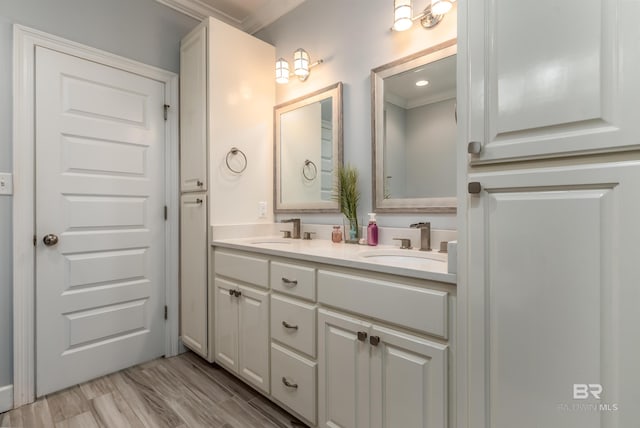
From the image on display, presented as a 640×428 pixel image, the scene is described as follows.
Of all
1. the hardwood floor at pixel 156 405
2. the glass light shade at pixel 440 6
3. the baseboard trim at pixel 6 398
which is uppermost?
the glass light shade at pixel 440 6

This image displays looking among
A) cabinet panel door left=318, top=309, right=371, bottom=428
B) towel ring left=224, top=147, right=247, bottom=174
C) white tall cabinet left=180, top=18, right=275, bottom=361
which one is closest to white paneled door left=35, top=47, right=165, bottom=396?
white tall cabinet left=180, top=18, right=275, bottom=361

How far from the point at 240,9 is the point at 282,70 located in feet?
2.37

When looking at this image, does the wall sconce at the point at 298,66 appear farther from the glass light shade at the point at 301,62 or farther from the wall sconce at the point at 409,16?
the wall sconce at the point at 409,16

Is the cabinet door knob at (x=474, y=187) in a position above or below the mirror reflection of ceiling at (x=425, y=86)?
below

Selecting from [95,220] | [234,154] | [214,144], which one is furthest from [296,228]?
[95,220]

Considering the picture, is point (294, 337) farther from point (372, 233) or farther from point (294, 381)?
point (372, 233)

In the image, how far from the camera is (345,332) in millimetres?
1289

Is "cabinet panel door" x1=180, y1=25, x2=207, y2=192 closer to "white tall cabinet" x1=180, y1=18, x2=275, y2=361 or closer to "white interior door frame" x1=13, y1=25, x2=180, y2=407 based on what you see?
"white tall cabinet" x1=180, y1=18, x2=275, y2=361

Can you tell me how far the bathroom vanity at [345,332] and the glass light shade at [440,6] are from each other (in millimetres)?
1155

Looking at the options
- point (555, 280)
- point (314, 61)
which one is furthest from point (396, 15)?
point (555, 280)

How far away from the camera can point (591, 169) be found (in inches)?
30.3

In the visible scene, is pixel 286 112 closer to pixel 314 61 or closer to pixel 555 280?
pixel 314 61

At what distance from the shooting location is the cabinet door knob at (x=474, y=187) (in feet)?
3.05

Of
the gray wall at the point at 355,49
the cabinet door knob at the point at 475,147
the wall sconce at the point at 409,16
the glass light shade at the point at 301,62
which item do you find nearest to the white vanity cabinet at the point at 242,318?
the gray wall at the point at 355,49
